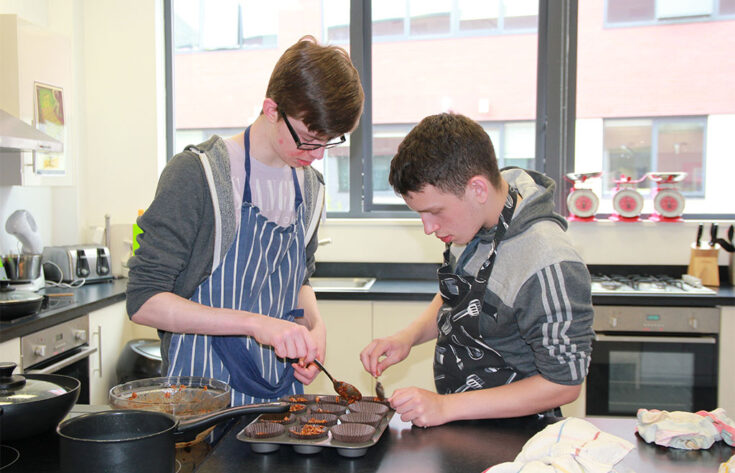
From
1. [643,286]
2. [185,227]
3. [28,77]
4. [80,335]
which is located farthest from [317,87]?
[643,286]

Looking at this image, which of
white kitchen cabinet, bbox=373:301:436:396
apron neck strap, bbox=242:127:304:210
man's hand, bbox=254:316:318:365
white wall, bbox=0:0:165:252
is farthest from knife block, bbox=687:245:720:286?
white wall, bbox=0:0:165:252

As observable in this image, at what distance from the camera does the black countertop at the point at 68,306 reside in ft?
7.37

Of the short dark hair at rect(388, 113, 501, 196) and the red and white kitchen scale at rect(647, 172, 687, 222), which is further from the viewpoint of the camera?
the red and white kitchen scale at rect(647, 172, 687, 222)

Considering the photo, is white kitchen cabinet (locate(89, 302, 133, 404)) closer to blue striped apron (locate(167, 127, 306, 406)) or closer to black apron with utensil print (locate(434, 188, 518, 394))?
blue striped apron (locate(167, 127, 306, 406))

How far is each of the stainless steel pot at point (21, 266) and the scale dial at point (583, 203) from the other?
2.60 metres

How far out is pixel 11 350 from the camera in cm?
222

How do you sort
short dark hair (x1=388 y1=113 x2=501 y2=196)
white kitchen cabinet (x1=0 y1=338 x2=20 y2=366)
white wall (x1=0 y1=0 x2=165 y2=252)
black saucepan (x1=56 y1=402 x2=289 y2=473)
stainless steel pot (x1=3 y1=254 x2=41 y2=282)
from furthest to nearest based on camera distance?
white wall (x1=0 y1=0 x2=165 y2=252) < stainless steel pot (x1=3 y1=254 x2=41 y2=282) < white kitchen cabinet (x1=0 y1=338 x2=20 y2=366) < short dark hair (x1=388 y1=113 x2=501 y2=196) < black saucepan (x1=56 y1=402 x2=289 y2=473)

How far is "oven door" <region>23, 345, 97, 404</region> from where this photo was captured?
7.97ft

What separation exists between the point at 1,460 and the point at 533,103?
314cm

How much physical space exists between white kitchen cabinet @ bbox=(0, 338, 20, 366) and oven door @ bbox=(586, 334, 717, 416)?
2.29m

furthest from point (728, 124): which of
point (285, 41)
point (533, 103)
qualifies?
point (285, 41)

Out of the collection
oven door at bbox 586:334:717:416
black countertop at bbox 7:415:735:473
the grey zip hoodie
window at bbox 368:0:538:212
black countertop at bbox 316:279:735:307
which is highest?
window at bbox 368:0:538:212

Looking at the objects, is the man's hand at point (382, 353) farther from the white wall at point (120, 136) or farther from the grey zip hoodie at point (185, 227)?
the white wall at point (120, 136)

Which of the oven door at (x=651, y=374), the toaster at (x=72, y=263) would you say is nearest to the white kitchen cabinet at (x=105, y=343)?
the toaster at (x=72, y=263)
